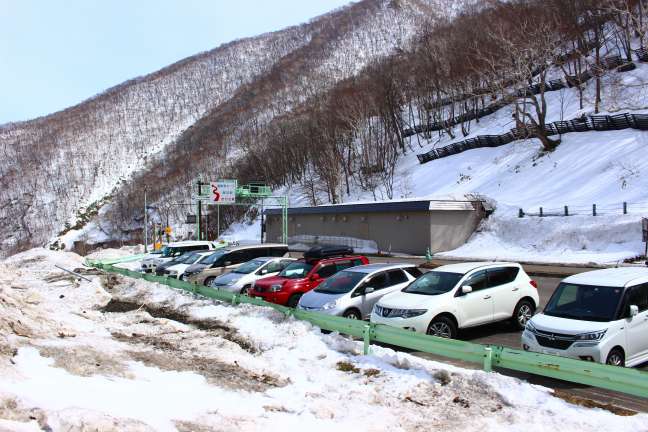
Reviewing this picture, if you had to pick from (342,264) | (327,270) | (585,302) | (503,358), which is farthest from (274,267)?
(503,358)

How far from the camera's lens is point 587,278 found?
31.3 feet

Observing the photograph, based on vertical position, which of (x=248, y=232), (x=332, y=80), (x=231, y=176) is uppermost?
(x=332, y=80)

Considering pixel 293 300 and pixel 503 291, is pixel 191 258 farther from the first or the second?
pixel 503 291

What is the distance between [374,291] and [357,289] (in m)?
0.44

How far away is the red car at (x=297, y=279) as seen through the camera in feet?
49.1

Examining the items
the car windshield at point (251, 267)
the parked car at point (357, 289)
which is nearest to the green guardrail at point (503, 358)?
the parked car at point (357, 289)

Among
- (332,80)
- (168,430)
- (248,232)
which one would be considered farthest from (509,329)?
(332,80)

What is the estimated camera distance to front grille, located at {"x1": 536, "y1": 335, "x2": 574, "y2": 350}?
27.0ft

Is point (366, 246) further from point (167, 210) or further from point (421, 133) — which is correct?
point (167, 210)

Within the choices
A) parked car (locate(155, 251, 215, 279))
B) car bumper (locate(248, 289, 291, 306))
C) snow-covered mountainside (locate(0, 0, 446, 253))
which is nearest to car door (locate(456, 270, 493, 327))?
car bumper (locate(248, 289, 291, 306))

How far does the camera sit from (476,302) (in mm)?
11055

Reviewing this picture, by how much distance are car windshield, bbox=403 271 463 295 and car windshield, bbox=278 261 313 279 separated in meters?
4.73

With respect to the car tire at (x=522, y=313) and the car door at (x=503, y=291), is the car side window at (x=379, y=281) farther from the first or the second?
the car tire at (x=522, y=313)

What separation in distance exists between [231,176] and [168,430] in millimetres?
96265
